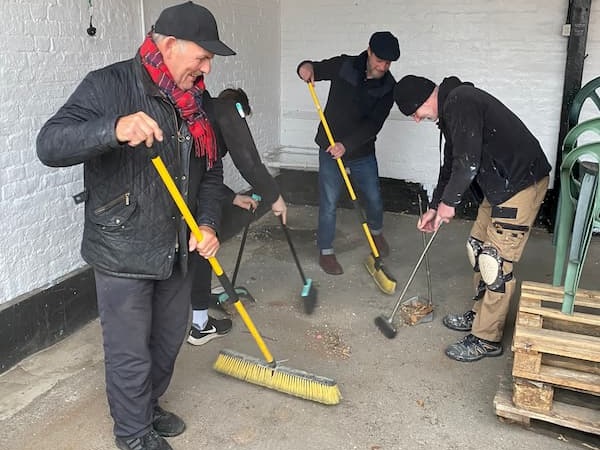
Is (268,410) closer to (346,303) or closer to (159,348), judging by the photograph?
(159,348)

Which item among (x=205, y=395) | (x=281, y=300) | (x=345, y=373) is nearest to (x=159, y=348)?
(x=205, y=395)

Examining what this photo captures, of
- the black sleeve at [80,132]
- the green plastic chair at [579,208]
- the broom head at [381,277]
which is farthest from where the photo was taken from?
the broom head at [381,277]

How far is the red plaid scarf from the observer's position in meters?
2.17

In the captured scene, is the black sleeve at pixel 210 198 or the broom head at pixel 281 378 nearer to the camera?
the black sleeve at pixel 210 198

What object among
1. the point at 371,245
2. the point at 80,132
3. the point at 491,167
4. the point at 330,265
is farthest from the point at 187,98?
the point at 330,265

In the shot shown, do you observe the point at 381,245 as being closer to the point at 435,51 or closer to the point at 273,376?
the point at 435,51

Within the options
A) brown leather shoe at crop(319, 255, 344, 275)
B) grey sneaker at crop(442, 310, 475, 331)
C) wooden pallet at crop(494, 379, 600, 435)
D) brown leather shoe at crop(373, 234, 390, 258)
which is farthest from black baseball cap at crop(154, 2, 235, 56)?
brown leather shoe at crop(373, 234, 390, 258)

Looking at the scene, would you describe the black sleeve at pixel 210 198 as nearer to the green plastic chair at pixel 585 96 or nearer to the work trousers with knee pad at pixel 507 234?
the work trousers with knee pad at pixel 507 234

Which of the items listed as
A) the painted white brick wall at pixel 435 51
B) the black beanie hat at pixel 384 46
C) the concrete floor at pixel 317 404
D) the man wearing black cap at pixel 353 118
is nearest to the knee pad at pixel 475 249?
the concrete floor at pixel 317 404

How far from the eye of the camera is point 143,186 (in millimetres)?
2260

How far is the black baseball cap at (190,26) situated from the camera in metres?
2.09

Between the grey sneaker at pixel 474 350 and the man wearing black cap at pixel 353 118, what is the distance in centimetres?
140

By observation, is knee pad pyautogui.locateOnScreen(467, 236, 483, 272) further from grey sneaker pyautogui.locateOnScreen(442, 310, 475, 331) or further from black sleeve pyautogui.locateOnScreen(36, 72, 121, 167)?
black sleeve pyautogui.locateOnScreen(36, 72, 121, 167)

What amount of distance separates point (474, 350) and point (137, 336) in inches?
75.9
